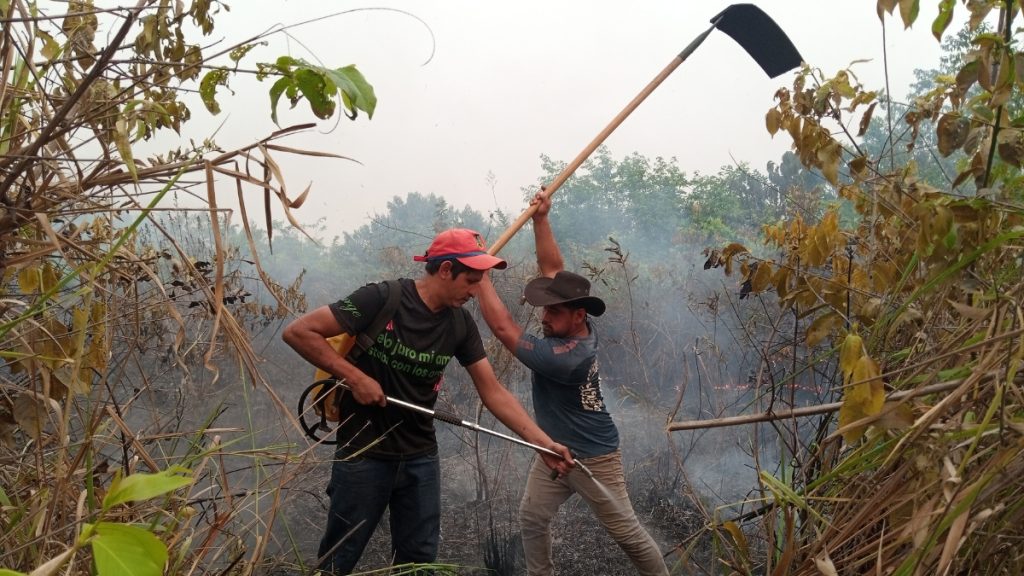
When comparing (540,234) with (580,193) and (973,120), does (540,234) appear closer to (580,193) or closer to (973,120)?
(973,120)

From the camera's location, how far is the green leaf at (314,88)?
1348mm

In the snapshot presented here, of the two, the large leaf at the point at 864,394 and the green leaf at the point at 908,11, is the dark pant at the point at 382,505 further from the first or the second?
the green leaf at the point at 908,11

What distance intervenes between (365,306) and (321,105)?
2034mm

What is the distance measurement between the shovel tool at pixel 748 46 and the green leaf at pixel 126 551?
3109 mm

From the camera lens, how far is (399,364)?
11.4 feet

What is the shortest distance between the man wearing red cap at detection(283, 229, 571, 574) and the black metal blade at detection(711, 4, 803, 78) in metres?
1.94

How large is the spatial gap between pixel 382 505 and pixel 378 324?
2.93ft

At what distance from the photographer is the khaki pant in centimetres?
388

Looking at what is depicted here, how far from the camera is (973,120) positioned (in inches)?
74.4

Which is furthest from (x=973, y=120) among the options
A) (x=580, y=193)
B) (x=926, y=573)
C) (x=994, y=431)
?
(x=580, y=193)

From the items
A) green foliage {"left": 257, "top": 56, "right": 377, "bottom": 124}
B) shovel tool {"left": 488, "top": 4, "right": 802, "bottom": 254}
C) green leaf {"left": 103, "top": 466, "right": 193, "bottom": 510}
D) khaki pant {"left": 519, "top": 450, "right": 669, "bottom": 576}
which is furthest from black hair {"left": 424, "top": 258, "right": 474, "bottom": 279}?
green leaf {"left": 103, "top": 466, "right": 193, "bottom": 510}

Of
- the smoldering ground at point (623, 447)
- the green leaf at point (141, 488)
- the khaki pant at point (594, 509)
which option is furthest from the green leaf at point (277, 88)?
the khaki pant at point (594, 509)

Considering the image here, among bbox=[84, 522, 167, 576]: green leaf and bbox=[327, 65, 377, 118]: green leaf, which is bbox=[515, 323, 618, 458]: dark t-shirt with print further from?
bbox=[84, 522, 167, 576]: green leaf

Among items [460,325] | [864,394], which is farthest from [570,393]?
[864,394]
